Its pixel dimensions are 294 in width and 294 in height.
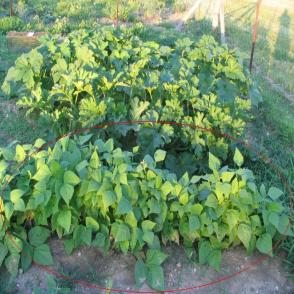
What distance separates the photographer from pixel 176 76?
A: 15.9ft

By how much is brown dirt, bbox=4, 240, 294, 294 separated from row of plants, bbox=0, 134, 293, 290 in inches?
3.3

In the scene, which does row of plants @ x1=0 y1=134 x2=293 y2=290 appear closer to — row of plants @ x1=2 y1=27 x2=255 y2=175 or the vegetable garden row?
the vegetable garden row

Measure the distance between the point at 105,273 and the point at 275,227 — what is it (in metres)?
1.26

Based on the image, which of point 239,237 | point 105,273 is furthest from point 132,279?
point 239,237

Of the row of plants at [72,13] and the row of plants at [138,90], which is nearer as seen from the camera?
the row of plants at [138,90]

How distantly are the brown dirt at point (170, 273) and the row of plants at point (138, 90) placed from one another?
100 centimetres

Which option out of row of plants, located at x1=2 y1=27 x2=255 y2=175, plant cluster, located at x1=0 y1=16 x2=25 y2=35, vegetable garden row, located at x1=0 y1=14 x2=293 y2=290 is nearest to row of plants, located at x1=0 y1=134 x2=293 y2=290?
vegetable garden row, located at x1=0 y1=14 x2=293 y2=290

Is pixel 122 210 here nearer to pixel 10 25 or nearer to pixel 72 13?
pixel 10 25

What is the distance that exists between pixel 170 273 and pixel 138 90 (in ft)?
6.09

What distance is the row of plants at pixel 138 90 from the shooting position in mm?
4195

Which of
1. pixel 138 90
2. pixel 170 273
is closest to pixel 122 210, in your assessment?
pixel 170 273

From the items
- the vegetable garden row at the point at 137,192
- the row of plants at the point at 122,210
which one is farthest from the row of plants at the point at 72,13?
the row of plants at the point at 122,210

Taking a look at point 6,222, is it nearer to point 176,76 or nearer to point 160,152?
point 160,152

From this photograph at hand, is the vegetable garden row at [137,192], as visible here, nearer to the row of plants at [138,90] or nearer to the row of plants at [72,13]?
the row of plants at [138,90]
